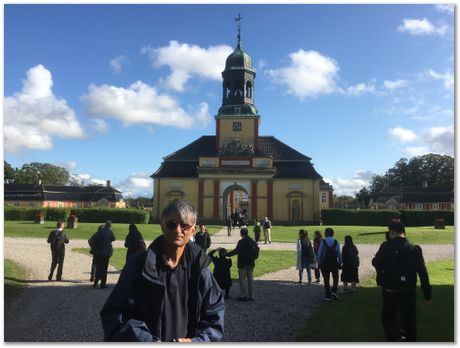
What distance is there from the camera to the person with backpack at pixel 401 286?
18.8 feet

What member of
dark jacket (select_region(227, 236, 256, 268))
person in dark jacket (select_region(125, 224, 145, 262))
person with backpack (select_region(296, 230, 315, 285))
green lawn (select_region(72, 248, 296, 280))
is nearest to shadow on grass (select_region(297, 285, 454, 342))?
person with backpack (select_region(296, 230, 315, 285))

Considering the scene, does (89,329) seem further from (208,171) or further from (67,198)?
(67,198)

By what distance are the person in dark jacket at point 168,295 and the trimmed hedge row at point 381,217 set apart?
40178 millimetres

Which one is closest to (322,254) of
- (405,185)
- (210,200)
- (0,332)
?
(0,332)

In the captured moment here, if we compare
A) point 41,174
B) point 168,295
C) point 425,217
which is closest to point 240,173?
point 425,217

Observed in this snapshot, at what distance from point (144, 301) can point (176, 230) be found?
52 cm

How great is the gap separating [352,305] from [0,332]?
676 cm

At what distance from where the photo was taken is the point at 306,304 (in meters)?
9.15

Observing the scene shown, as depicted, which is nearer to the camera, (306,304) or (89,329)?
(89,329)

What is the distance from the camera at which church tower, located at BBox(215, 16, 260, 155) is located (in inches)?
1876

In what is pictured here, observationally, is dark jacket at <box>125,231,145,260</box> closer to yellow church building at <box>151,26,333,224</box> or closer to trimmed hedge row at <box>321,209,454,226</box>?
yellow church building at <box>151,26,333,224</box>

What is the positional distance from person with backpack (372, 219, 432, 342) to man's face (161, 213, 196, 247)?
3.91 meters

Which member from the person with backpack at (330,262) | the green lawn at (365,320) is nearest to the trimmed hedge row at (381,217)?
the green lawn at (365,320)

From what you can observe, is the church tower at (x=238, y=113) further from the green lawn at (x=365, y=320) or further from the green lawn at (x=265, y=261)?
the green lawn at (x=365, y=320)
